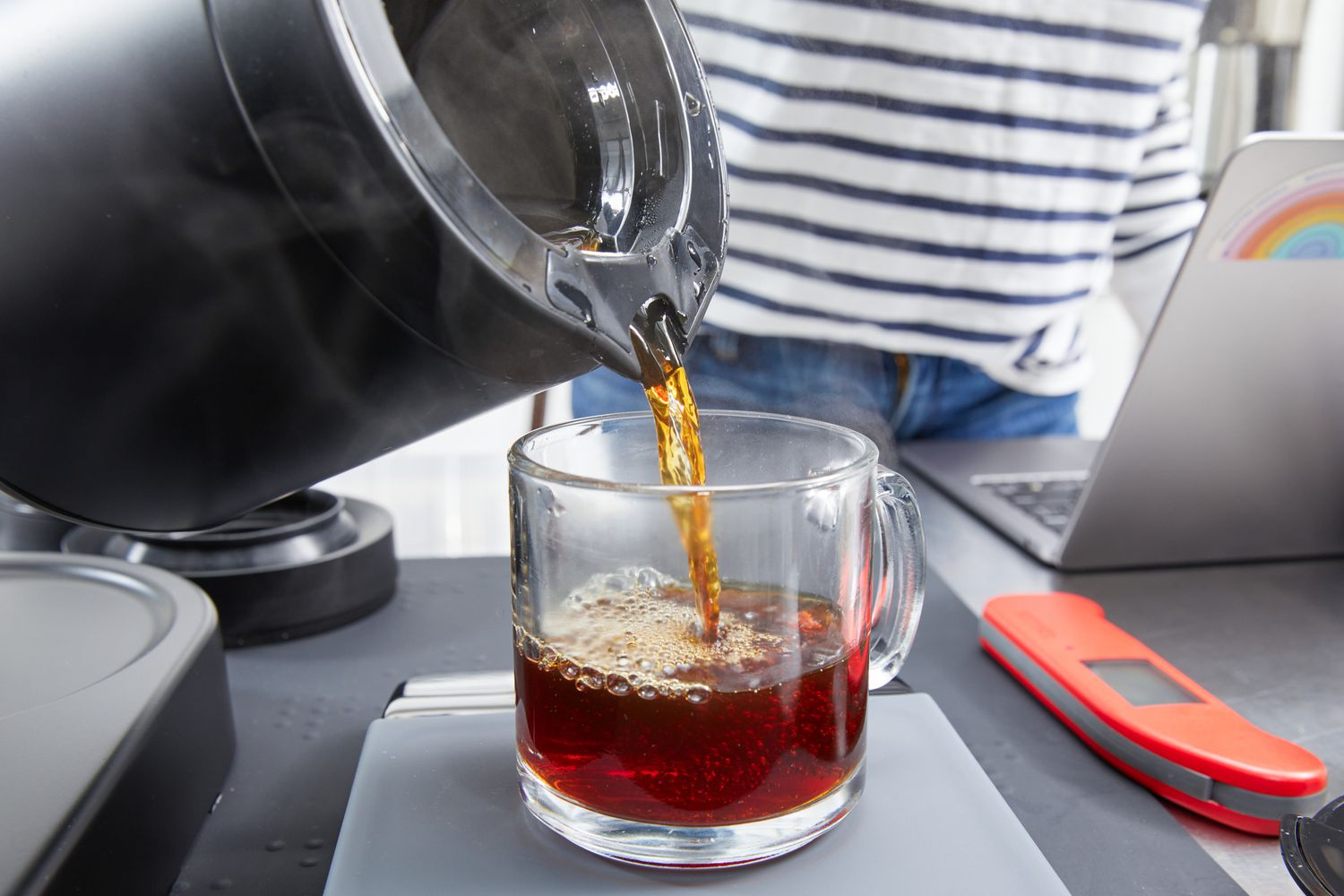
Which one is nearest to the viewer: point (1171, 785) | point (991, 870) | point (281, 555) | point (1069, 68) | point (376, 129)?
point (376, 129)

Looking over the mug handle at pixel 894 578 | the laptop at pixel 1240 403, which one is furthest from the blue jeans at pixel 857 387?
the mug handle at pixel 894 578

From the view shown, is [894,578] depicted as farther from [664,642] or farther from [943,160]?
[943,160]

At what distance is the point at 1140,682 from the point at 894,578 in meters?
0.20

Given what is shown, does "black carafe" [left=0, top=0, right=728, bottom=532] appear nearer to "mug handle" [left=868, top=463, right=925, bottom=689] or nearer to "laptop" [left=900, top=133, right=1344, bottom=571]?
"mug handle" [left=868, top=463, right=925, bottom=689]

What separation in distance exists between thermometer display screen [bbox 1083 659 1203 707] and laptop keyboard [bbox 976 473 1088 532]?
301 mm

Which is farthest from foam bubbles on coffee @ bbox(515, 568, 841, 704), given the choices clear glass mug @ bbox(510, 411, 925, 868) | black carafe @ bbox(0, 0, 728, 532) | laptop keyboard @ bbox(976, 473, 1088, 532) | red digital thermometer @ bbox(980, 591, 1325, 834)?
laptop keyboard @ bbox(976, 473, 1088, 532)

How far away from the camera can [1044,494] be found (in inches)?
46.1

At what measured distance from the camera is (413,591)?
96 cm

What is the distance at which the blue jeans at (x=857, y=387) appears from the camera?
1.45 m

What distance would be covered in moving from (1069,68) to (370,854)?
1189 mm

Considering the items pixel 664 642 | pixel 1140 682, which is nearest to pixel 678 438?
pixel 664 642

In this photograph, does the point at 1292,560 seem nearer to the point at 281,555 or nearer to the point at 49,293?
the point at 281,555

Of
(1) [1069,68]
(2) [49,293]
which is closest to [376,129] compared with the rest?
(2) [49,293]

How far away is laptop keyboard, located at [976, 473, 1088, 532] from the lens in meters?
1.10
